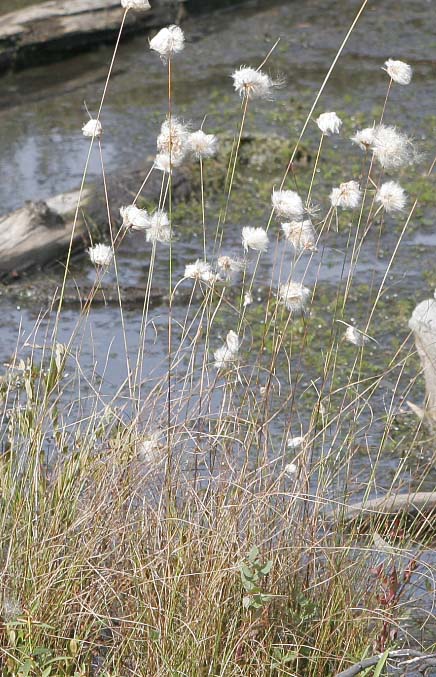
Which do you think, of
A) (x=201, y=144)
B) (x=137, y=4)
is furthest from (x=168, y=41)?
(x=201, y=144)

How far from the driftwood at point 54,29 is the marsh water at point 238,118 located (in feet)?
0.50

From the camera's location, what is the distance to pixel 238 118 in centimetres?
992

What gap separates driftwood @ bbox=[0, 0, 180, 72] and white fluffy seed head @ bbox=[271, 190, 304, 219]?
27.7 ft

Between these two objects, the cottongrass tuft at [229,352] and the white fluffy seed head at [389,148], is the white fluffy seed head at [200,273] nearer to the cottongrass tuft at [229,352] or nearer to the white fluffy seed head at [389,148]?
the cottongrass tuft at [229,352]

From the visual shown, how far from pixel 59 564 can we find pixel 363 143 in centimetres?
136

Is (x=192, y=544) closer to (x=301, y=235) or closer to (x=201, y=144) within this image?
(x=301, y=235)

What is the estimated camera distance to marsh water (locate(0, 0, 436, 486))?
6.69 meters

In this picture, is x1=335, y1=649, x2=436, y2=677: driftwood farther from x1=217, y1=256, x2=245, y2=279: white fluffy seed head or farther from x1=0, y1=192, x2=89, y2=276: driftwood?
x1=0, y1=192, x2=89, y2=276: driftwood

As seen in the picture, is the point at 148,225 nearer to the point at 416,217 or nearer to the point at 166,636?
the point at 166,636

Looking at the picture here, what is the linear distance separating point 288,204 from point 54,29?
349 inches

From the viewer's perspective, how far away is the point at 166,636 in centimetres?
299

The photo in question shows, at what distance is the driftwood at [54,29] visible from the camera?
1115cm

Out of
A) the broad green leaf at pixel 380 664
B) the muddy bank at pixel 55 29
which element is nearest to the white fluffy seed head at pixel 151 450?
the broad green leaf at pixel 380 664

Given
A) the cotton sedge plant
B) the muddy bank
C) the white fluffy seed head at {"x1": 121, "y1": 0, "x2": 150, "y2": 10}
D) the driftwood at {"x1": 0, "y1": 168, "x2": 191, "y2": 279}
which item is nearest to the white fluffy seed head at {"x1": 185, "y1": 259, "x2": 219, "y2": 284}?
the cotton sedge plant
